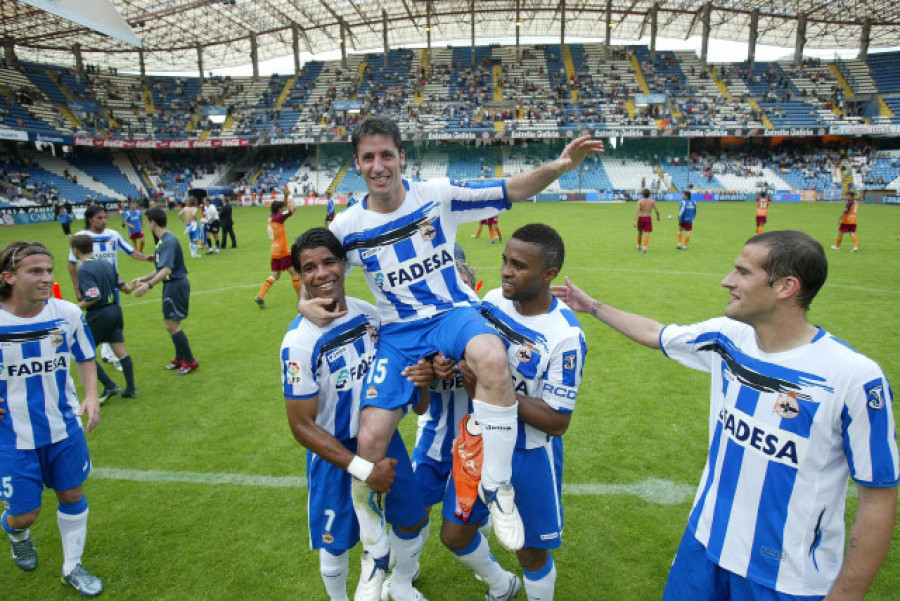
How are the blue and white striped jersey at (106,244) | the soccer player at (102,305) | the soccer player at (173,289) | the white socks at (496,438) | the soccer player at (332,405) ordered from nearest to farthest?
the white socks at (496,438)
the soccer player at (332,405)
the soccer player at (102,305)
the soccer player at (173,289)
the blue and white striped jersey at (106,244)

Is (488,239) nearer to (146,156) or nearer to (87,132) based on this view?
(87,132)

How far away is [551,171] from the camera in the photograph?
136 inches

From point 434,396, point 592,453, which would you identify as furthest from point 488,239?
point 434,396

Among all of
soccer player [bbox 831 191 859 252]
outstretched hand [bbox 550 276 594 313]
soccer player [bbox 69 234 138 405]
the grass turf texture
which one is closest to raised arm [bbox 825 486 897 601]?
outstretched hand [bbox 550 276 594 313]

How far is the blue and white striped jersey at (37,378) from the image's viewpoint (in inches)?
148

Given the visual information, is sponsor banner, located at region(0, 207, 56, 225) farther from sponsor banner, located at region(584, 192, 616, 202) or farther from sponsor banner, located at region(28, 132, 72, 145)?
sponsor banner, located at region(584, 192, 616, 202)

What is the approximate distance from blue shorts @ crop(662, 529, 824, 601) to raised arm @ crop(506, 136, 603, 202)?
2.33 metres

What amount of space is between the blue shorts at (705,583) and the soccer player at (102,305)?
7.55m

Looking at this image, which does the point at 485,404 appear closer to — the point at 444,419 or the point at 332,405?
the point at 444,419

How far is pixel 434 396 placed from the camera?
3.78m

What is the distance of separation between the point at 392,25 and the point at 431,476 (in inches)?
2443

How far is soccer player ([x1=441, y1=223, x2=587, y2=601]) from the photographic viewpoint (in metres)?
3.07

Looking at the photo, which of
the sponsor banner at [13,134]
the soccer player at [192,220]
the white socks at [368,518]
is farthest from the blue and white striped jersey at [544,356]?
the sponsor banner at [13,134]

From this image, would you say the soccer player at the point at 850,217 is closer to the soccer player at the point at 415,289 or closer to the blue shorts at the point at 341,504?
the soccer player at the point at 415,289
